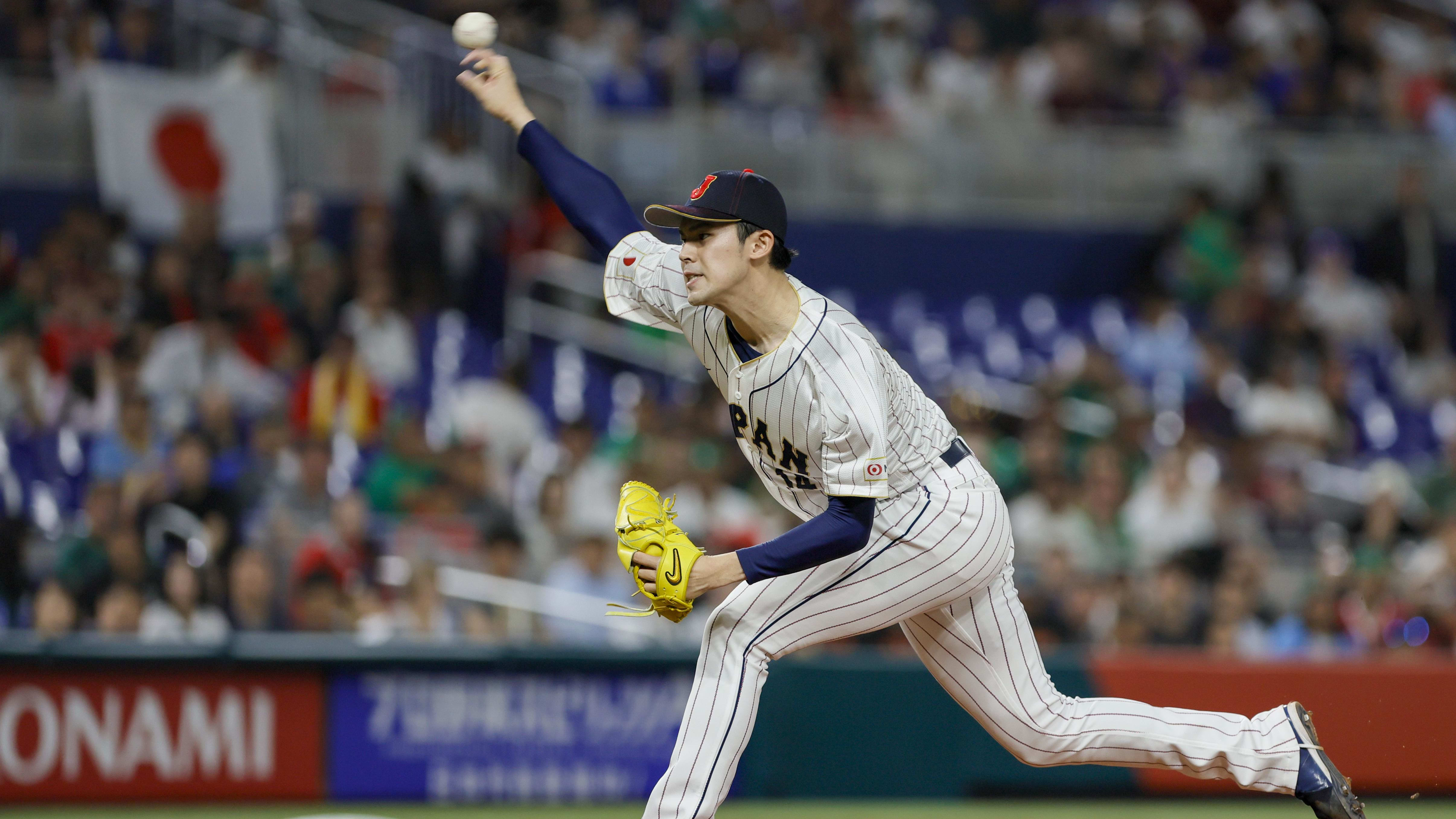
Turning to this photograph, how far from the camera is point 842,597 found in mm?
4375

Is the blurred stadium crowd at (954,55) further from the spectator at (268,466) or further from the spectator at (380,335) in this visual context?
the spectator at (268,466)

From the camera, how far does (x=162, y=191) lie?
36.5 ft

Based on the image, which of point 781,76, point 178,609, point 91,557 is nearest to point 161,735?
point 178,609

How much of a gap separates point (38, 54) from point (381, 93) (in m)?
2.27

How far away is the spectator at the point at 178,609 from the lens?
25.1 feet

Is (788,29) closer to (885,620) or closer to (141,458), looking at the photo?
(141,458)

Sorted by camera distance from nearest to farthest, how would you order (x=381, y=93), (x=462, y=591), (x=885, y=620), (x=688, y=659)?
1. (x=885, y=620)
2. (x=688, y=659)
3. (x=462, y=591)
4. (x=381, y=93)

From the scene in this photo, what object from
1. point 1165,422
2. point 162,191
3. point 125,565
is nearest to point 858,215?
point 1165,422

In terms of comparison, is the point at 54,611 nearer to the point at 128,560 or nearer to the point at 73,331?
the point at 128,560

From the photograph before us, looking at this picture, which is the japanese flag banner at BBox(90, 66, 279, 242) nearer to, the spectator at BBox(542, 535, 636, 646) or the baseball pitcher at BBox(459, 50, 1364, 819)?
the spectator at BBox(542, 535, 636, 646)

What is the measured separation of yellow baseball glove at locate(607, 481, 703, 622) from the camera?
413 centimetres

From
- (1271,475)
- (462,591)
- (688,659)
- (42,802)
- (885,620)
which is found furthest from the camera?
(1271,475)

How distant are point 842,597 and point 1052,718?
67 cm

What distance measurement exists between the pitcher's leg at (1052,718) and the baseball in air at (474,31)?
A: 6.36 ft
